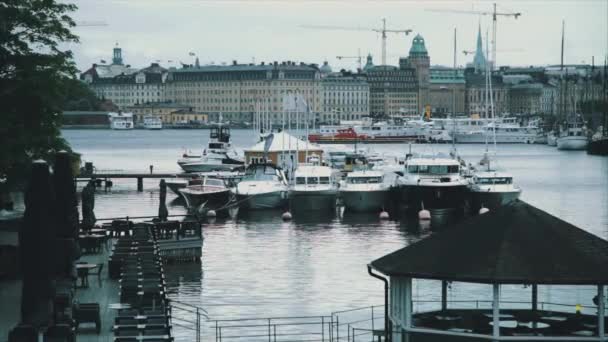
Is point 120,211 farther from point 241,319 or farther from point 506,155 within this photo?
point 506,155

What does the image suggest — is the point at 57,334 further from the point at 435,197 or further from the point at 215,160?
the point at 215,160

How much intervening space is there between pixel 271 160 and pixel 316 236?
26.2 m

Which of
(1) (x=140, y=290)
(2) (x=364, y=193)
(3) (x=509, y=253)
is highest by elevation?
(3) (x=509, y=253)

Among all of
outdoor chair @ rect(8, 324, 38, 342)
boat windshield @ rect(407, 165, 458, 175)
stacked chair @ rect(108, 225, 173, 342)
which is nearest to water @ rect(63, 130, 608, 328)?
stacked chair @ rect(108, 225, 173, 342)

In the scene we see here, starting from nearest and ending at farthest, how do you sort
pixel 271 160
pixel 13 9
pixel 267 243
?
1. pixel 13 9
2. pixel 267 243
3. pixel 271 160

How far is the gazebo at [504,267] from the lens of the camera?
61.4ft

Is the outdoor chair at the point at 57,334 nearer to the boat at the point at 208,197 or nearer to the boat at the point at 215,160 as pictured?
the boat at the point at 208,197

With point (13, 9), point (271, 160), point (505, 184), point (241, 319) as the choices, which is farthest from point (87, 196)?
point (271, 160)

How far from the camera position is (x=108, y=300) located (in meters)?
27.8

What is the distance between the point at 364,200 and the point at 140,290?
3666 cm

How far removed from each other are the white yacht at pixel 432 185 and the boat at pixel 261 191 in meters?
5.33

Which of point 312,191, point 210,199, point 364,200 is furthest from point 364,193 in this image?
point 210,199

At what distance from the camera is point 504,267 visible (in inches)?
740

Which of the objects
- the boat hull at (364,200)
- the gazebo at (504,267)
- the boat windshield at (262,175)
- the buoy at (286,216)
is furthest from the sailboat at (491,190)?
the gazebo at (504,267)
